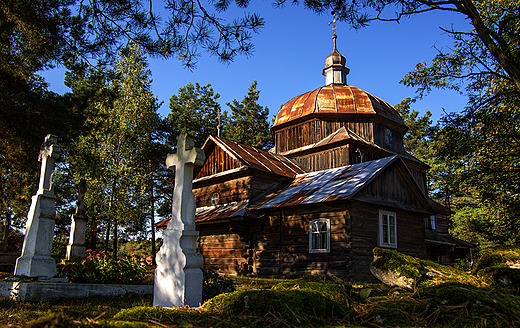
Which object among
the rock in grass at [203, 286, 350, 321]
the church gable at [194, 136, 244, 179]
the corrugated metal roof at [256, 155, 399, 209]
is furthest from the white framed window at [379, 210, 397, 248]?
the rock in grass at [203, 286, 350, 321]

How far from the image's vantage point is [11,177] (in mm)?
24406

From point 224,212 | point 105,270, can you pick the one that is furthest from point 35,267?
point 224,212

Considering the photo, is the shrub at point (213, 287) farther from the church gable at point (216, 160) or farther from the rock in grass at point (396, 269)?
the church gable at point (216, 160)

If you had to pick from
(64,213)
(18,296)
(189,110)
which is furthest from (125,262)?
(189,110)

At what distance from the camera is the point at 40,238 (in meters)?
8.21

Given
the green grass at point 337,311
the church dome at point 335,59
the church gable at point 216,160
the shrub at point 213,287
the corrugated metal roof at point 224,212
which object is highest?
the church dome at point 335,59

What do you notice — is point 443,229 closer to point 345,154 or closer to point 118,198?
point 345,154

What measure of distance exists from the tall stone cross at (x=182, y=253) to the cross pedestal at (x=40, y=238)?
4.11 meters

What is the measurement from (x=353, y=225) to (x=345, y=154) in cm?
825

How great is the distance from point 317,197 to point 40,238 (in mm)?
9976

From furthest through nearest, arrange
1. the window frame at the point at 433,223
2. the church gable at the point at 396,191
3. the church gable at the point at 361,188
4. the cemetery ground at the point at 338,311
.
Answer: the window frame at the point at 433,223, the church gable at the point at 396,191, the church gable at the point at 361,188, the cemetery ground at the point at 338,311

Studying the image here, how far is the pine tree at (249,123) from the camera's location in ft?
131

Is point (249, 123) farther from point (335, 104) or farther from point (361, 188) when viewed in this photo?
point (361, 188)

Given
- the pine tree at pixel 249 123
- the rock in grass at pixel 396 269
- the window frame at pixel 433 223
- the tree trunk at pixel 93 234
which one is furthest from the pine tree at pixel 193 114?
the rock in grass at pixel 396 269
